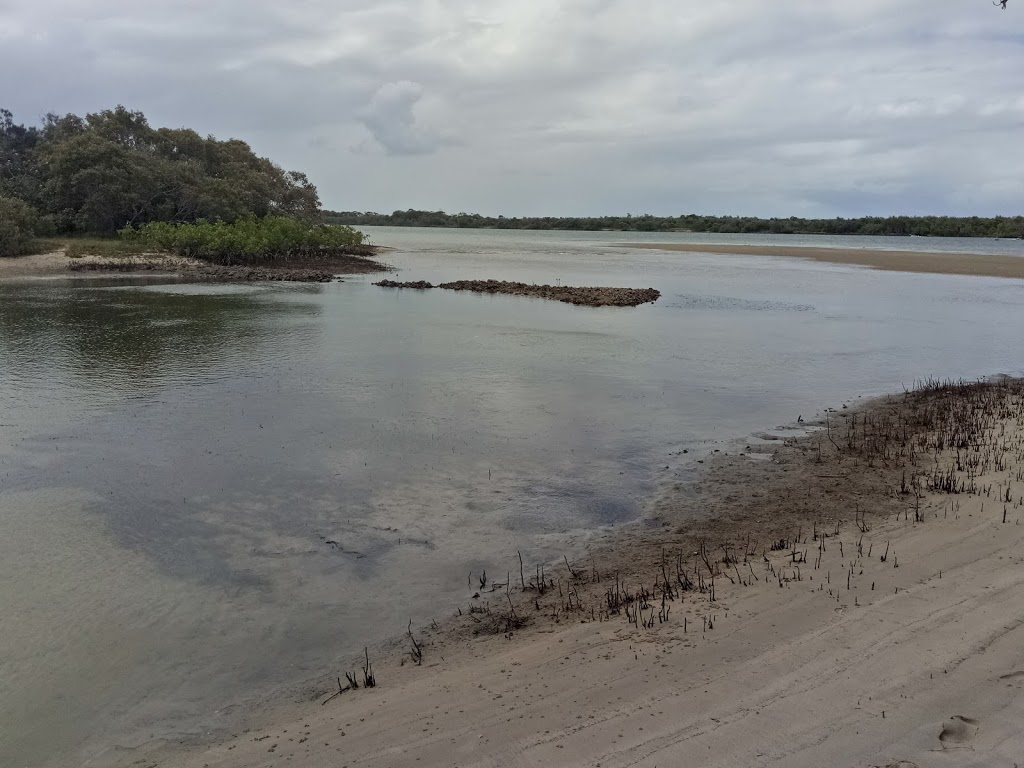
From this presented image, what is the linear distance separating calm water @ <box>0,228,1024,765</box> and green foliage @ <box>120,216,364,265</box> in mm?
22490

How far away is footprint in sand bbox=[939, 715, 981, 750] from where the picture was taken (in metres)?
3.69

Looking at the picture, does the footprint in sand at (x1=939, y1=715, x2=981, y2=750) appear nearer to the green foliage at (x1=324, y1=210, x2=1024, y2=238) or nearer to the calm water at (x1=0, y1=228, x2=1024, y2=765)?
the calm water at (x1=0, y1=228, x2=1024, y2=765)

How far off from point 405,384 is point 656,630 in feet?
36.5

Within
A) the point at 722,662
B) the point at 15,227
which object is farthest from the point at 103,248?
the point at 722,662

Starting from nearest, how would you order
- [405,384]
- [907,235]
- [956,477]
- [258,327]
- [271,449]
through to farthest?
1. [956,477]
2. [271,449]
3. [405,384]
4. [258,327]
5. [907,235]

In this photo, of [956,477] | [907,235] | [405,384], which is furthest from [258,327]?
[907,235]

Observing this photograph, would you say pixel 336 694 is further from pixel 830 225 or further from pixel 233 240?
pixel 830 225

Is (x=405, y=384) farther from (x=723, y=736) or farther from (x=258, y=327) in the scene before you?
(x=723, y=736)

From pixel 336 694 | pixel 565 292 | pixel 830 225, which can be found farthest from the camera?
pixel 830 225

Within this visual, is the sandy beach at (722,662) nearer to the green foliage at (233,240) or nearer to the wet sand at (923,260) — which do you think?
the green foliage at (233,240)

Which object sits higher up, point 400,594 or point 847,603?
point 847,603

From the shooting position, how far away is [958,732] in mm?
3781

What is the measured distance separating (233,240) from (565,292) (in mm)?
25091

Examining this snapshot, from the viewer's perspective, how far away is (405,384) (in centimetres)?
1573
